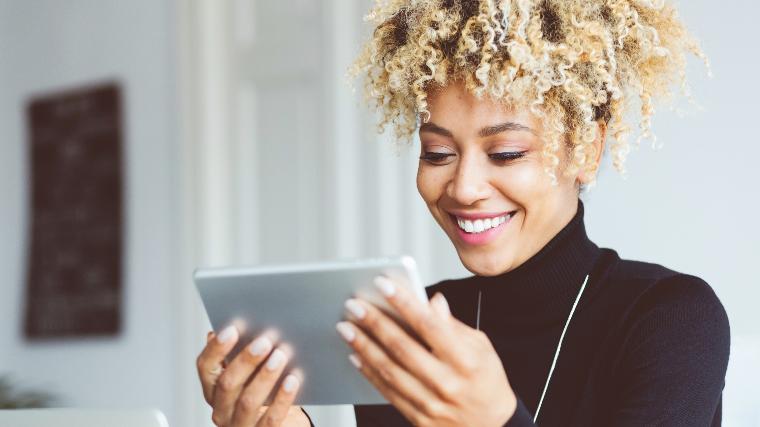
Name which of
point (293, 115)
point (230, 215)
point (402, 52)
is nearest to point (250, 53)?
point (293, 115)

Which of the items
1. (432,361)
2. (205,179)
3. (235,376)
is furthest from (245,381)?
(205,179)

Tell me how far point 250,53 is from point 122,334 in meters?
1.21

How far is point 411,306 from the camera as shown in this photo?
111 centimetres

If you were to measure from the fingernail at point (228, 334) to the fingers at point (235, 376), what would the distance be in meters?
0.02

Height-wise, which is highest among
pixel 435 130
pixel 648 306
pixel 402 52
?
pixel 402 52

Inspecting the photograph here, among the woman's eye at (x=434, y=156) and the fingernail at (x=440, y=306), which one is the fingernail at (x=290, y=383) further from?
the woman's eye at (x=434, y=156)

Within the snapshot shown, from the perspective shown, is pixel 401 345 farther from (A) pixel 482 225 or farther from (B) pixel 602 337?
(B) pixel 602 337

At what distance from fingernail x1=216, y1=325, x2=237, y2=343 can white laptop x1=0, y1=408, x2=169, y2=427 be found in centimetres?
16

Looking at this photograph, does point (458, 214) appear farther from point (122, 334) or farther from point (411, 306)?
point (122, 334)

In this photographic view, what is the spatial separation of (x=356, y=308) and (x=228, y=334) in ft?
0.63

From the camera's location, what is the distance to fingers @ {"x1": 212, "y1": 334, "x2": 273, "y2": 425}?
1.24 metres

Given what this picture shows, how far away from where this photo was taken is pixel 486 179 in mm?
1459

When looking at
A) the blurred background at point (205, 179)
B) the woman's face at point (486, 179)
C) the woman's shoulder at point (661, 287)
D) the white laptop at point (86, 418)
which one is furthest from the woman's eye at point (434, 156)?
the blurred background at point (205, 179)

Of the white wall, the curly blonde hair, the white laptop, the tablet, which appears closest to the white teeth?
the curly blonde hair
